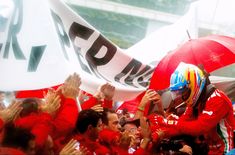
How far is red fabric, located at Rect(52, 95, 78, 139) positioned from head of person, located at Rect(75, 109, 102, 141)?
0.27ft

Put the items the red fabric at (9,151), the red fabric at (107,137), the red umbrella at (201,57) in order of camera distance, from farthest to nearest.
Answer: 1. the red umbrella at (201,57)
2. the red fabric at (107,137)
3. the red fabric at (9,151)

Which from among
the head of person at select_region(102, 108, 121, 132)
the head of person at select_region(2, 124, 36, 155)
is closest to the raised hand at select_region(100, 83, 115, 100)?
the head of person at select_region(102, 108, 121, 132)

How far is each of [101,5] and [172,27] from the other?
12310 millimetres

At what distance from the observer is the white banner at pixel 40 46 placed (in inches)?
116

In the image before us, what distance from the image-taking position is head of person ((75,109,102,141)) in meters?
3.21

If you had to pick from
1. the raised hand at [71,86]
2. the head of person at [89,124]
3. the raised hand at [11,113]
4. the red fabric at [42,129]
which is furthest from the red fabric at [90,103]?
the raised hand at [11,113]

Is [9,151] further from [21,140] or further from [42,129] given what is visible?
[42,129]

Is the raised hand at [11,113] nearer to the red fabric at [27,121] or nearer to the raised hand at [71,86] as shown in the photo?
the red fabric at [27,121]

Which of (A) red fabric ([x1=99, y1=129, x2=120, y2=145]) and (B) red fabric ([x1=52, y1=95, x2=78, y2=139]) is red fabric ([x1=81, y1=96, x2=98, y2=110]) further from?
(B) red fabric ([x1=52, y1=95, x2=78, y2=139])

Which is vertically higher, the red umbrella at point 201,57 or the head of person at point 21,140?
the head of person at point 21,140

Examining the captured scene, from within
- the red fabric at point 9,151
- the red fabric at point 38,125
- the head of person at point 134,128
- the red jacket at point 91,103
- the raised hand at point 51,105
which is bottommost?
the head of person at point 134,128

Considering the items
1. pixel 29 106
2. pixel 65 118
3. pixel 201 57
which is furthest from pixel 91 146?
pixel 201 57

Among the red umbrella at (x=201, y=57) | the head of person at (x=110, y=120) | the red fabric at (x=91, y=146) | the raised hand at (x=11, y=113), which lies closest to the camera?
the raised hand at (x=11, y=113)

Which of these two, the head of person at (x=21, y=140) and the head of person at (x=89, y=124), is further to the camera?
the head of person at (x=89, y=124)
